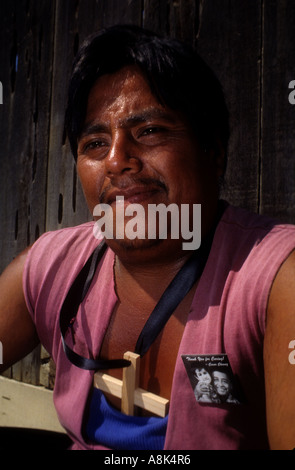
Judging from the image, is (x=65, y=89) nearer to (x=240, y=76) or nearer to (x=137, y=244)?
(x=240, y=76)

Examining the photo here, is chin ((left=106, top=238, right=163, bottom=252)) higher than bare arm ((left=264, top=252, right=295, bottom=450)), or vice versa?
chin ((left=106, top=238, right=163, bottom=252))

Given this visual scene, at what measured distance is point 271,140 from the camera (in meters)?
1.36

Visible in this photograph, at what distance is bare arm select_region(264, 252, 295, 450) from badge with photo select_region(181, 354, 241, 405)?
0.09m

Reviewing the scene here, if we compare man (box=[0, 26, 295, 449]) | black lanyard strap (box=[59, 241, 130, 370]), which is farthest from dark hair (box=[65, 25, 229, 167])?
black lanyard strap (box=[59, 241, 130, 370])

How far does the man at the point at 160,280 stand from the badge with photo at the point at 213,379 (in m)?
0.02

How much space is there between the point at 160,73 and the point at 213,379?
0.85m

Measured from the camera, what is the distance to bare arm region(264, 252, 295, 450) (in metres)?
0.73

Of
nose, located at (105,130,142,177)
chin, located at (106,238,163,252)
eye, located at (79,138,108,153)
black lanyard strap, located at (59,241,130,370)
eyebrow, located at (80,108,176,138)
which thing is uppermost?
eyebrow, located at (80,108,176,138)

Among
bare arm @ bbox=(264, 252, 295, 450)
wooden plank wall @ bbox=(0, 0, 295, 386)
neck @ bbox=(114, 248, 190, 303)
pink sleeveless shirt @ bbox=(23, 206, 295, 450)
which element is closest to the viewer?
bare arm @ bbox=(264, 252, 295, 450)

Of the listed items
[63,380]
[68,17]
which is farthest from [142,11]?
[63,380]

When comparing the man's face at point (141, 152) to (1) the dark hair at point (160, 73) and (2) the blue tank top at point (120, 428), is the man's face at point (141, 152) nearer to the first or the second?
(1) the dark hair at point (160, 73)

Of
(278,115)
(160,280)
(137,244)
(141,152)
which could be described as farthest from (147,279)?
(278,115)

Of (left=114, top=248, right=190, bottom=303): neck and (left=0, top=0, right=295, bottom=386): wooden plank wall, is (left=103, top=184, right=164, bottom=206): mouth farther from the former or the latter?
(left=0, top=0, right=295, bottom=386): wooden plank wall
